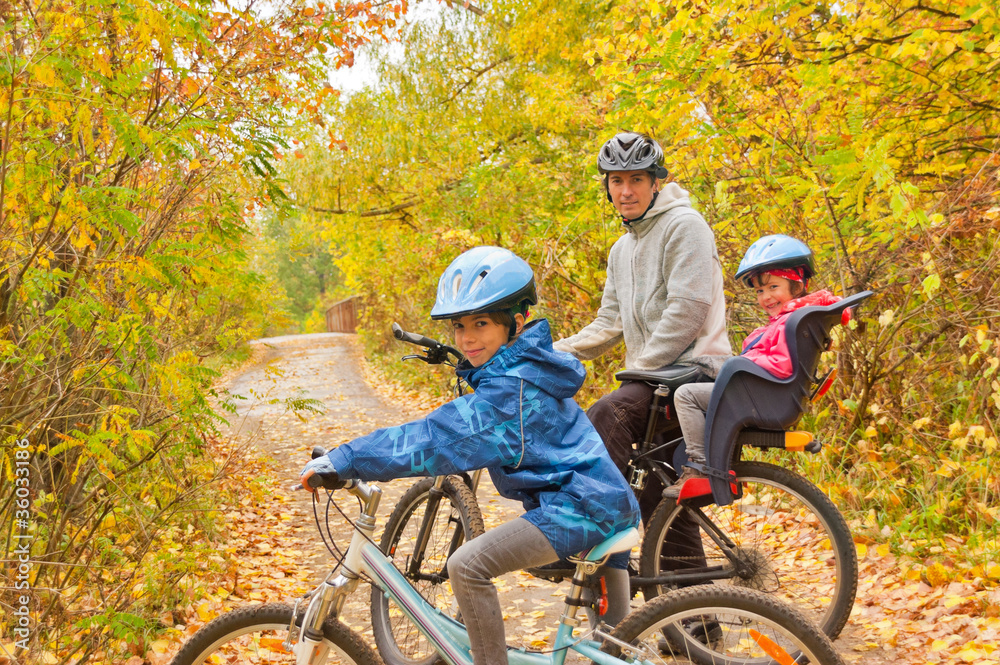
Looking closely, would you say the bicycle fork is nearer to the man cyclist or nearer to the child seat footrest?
the man cyclist

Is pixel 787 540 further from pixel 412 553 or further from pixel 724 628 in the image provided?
pixel 412 553

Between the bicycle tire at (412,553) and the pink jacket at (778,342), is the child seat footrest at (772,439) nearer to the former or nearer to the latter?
the pink jacket at (778,342)

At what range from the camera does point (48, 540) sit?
4008 millimetres

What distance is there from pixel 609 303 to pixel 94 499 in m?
3.28

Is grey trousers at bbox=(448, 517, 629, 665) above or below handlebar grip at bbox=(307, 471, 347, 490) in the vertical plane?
below

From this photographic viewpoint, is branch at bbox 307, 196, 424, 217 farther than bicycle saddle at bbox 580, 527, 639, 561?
Yes

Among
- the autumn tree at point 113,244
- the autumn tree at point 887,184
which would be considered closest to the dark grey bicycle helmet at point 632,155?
the autumn tree at point 887,184

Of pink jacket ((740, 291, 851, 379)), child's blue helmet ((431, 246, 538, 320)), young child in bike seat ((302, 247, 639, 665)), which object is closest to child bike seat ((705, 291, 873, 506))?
pink jacket ((740, 291, 851, 379))

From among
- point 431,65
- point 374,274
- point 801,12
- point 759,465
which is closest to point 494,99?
point 431,65

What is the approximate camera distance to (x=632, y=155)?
3.41m

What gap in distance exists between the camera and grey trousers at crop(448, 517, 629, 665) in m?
2.45

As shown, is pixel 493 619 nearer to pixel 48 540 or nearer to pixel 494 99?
pixel 48 540

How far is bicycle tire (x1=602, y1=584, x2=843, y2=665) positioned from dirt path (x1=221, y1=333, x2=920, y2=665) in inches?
60.4

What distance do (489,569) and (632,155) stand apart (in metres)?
1.92
